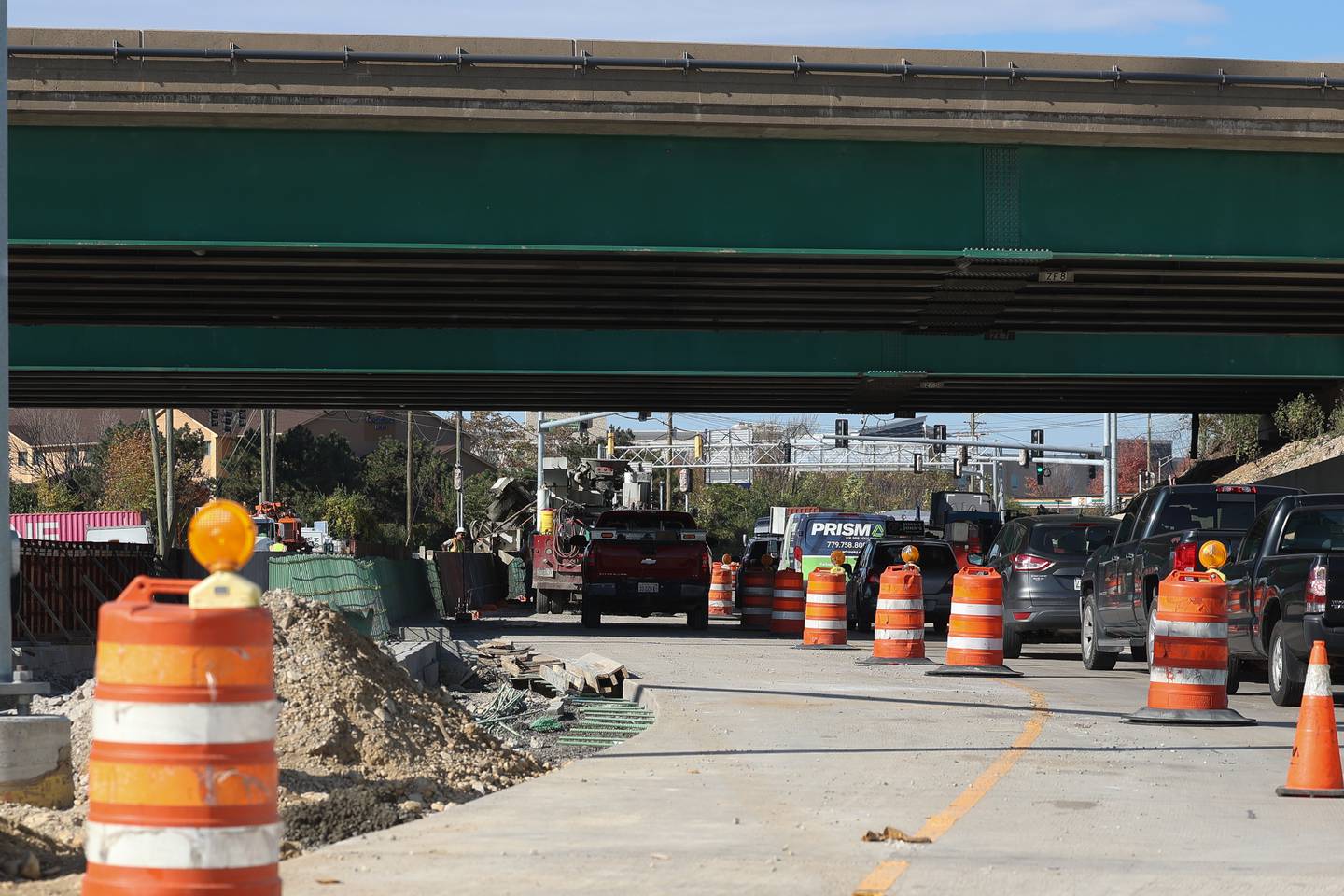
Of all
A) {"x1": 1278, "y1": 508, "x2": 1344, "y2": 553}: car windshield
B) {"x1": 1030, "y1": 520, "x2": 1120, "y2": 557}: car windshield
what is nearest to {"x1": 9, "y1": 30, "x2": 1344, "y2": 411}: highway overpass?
{"x1": 1030, "y1": 520, "x2": 1120, "y2": 557}: car windshield

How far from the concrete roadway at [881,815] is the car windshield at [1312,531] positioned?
5.08 feet

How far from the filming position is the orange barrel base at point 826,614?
84.0ft

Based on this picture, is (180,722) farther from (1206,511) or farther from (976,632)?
(1206,511)

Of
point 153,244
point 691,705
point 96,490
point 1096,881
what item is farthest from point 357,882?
point 96,490

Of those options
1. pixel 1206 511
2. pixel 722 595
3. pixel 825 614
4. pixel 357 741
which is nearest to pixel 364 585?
pixel 825 614

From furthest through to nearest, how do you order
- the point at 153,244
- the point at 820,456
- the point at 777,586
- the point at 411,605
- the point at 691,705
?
1. the point at 820,456
2. the point at 411,605
3. the point at 777,586
4. the point at 153,244
5. the point at 691,705

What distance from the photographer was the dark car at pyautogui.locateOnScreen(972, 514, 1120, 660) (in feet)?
75.6

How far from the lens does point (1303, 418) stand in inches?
1371

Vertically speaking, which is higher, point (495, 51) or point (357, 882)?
point (495, 51)

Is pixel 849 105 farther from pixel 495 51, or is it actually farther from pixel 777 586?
pixel 777 586

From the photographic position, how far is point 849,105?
23.4 meters

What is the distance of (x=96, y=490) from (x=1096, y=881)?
80.5m

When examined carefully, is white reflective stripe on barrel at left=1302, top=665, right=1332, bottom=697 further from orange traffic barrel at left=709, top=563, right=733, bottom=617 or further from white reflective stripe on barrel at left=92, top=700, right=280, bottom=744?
orange traffic barrel at left=709, top=563, right=733, bottom=617

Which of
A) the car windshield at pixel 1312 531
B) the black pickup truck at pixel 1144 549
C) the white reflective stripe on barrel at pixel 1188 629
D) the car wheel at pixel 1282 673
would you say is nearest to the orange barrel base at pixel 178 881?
the white reflective stripe on barrel at pixel 1188 629
